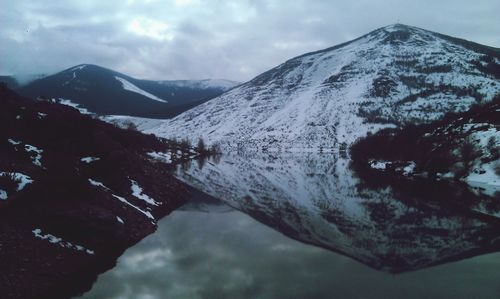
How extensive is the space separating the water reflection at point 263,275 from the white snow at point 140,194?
290 inches

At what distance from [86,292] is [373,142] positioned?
118 meters

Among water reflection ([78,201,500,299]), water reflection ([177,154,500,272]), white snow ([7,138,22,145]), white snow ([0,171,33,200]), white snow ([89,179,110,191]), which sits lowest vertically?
water reflection ([78,201,500,299])

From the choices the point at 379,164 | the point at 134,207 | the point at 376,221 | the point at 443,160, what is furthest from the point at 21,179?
the point at 379,164

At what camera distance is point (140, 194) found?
3941 centimetres

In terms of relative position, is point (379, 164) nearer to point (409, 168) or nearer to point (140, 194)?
point (409, 168)

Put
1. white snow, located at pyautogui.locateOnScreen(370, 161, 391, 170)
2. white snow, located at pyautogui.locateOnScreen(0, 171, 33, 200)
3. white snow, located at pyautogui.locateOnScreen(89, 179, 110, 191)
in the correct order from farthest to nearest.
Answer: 1. white snow, located at pyautogui.locateOnScreen(370, 161, 391, 170)
2. white snow, located at pyautogui.locateOnScreen(89, 179, 110, 191)
3. white snow, located at pyautogui.locateOnScreen(0, 171, 33, 200)

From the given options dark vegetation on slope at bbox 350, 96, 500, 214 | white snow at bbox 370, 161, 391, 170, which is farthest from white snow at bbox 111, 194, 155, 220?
white snow at bbox 370, 161, 391, 170

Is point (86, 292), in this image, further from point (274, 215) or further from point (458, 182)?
point (458, 182)

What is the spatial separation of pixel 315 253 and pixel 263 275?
6294 millimetres

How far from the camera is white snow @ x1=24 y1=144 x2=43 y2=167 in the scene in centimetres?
3198

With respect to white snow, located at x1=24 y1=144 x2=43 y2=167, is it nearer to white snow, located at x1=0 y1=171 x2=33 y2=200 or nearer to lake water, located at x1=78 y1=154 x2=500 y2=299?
white snow, located at x1=0 y1=171 x2=33 y2=200

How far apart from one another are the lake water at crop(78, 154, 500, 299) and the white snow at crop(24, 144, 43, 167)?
11.2 meters

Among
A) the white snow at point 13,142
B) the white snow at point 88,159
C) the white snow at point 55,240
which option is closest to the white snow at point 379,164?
the white snow at point 88,159

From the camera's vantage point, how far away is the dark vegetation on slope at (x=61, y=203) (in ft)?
67.4
